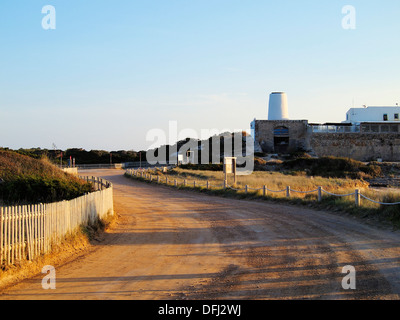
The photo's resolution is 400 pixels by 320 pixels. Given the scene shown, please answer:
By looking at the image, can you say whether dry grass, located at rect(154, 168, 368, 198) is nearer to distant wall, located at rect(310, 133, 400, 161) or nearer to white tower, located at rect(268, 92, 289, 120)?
distant wall, located at rect(310, 133, 400, 161)

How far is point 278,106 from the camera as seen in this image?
7631 cm

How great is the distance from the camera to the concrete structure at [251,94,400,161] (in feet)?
219

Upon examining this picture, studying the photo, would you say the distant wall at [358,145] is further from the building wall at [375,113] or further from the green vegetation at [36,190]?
the green vegetation at [36,190]

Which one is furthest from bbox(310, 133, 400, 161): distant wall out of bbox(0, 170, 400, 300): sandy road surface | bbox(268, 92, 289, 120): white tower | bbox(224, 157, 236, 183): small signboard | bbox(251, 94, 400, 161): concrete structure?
bbox(0, 170, 400, 300): sandy road surface

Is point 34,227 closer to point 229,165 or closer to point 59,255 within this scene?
point 59,255

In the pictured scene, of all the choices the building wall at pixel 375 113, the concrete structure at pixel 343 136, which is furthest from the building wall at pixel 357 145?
the building wall at pixel 375 113

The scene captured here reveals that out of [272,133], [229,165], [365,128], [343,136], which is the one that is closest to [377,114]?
[365,128]

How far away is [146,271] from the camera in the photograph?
8.34 meters

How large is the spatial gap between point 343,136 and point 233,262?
63115 millimetres

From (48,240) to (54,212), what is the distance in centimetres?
71

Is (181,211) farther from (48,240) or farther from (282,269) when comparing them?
(282,269)

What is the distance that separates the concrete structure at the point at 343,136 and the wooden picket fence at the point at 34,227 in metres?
59.5

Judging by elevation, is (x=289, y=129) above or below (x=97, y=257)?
above

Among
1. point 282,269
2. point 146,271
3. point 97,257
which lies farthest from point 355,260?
point 97,257
